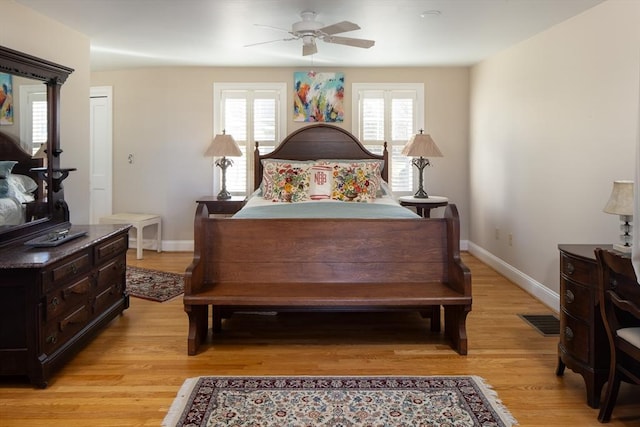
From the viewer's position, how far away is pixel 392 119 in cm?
601

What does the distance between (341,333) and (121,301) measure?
173cm

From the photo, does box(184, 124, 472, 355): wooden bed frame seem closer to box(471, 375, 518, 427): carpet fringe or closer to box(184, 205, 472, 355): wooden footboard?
box(184, 205, 472, 355): wooden footboard

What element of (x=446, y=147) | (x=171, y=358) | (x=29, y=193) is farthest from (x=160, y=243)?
(x=446, y=147)

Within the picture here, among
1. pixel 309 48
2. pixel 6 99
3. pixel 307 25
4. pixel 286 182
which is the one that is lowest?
pixel 286 182

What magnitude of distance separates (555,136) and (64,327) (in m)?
3.86

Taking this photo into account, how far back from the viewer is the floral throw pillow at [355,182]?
4852 millimetres

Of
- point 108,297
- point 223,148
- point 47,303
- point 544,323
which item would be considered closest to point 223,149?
point 223,148

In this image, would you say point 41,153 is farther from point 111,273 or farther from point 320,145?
point 320,145

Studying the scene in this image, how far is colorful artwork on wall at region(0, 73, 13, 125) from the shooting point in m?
2.96

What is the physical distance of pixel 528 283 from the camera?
4.38m

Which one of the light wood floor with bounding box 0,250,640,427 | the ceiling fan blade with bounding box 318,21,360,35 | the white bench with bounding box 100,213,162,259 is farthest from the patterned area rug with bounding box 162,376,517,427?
the white bench with bounding box 100,213,162,259

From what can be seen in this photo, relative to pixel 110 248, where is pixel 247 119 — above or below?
above

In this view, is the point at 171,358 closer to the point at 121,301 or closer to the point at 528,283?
the point at 121,301

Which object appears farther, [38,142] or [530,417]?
[38,142]
